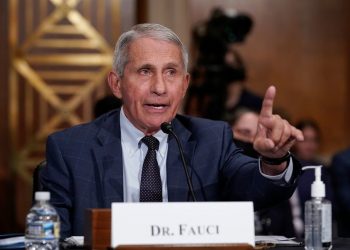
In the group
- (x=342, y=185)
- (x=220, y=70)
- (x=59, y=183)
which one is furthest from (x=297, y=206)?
(x=59, y=183)

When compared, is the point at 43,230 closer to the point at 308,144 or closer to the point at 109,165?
the point at 109,165

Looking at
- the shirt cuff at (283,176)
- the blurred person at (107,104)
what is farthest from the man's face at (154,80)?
the blurred person at (107,104)

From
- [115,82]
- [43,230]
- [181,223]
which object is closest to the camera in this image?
[181,223]

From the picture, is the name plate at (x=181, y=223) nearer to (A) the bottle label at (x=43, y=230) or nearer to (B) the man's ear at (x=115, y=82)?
(A) the bottle label at (x=43, y=230)

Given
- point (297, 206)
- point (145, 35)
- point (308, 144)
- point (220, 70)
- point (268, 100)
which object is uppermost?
point (220, 70)

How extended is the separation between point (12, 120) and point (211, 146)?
14.1 ft

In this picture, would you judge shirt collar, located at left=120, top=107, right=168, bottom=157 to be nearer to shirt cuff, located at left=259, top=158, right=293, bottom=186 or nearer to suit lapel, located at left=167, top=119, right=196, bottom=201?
suit lapel, located at left=167, top=119, right=196, bottom=201

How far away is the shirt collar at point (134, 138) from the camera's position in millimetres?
3193

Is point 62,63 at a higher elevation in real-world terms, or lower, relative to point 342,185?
higher

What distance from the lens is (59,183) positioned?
308 cm

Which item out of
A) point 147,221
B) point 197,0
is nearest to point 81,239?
point 147,221

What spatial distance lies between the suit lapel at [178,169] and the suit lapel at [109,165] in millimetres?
171

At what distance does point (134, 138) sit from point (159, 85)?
24 centimetres

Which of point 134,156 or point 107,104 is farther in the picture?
point 107,104
